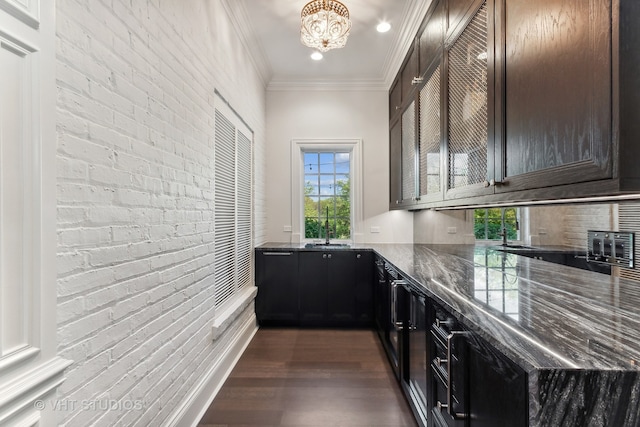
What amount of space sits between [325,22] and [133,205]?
6.74 ft

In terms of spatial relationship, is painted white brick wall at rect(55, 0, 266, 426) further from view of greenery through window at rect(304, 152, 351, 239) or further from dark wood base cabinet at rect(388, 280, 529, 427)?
view of greenery through window at rect(304, 152, 351, 239)

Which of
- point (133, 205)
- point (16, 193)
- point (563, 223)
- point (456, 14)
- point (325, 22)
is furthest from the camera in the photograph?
point (325, 22)

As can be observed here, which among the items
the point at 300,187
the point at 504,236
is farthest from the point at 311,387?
the point at 300,187

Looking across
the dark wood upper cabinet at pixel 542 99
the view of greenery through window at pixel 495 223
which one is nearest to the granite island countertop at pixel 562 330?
the dark wood upper cabinet at pixel 542 99

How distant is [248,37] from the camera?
9.99ft

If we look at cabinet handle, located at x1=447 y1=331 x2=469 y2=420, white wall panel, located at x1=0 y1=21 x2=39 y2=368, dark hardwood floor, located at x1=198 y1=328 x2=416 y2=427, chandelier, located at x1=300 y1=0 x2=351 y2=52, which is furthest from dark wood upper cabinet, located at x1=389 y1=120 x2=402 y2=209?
white wall panel, located at x1=0 y1=21 x2=39 y2=368

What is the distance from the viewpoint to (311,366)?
105 inches

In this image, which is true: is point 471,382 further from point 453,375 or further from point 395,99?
point 395,99

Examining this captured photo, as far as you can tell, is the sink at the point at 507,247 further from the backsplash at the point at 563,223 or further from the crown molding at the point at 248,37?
the crown molding at the point at 248,37

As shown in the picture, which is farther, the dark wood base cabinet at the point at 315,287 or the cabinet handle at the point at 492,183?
the dark wood base cabinet at the point at 315,287

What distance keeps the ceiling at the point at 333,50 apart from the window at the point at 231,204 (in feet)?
3.00

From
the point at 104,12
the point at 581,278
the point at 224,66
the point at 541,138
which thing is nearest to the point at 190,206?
the point at 104,12

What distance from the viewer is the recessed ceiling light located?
9.67 ft

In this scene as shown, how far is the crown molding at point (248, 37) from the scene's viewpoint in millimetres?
2604
